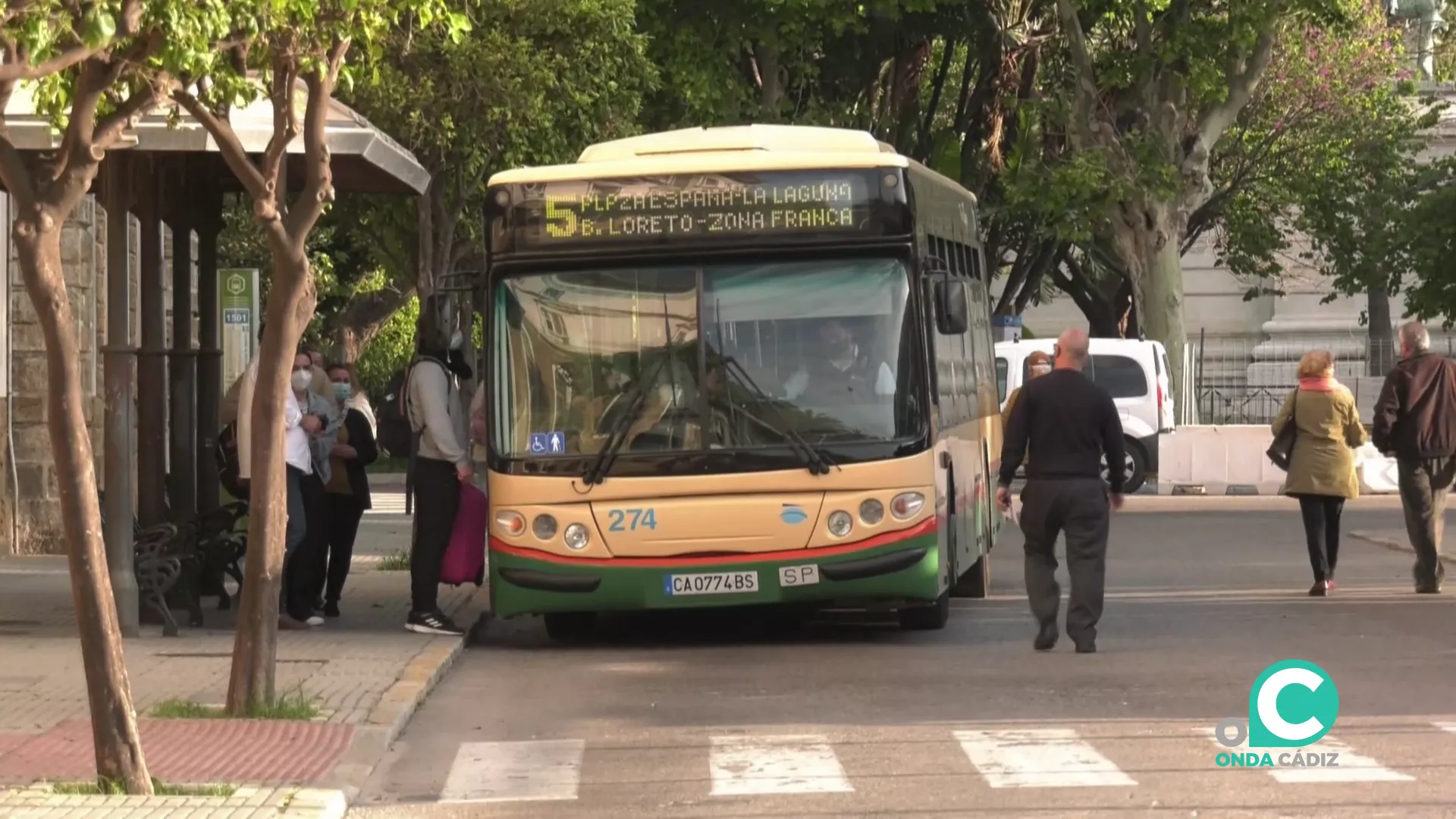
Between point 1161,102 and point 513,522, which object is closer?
point 513,522

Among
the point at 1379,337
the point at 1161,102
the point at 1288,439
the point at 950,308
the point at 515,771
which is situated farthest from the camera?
the point at 1379,337

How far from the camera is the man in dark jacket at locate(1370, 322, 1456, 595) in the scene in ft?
52.7

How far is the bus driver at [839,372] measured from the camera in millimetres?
13203

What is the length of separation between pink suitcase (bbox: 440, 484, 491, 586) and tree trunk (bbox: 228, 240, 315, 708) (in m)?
4.13

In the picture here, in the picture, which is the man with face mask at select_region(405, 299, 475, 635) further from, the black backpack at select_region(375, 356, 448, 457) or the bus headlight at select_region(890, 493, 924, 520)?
the bus headlight at select_region(890, 493, 924, 520)

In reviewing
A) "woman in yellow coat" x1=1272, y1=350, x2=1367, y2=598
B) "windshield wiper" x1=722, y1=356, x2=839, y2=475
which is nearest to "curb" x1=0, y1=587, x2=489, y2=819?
"windshield wiper" x1=722, y1=356, x2=839, y2=475

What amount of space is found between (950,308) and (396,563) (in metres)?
7.96

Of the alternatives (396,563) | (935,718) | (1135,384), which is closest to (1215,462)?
(1135,384)

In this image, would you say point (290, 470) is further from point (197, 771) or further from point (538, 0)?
point (538, 0)

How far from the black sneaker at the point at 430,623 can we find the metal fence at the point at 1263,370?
78.4 ft

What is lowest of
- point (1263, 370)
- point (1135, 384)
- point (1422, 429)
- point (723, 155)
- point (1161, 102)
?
point (1422, 429)

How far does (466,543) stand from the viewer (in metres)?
14.6

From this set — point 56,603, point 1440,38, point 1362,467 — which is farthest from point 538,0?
point 1440,38

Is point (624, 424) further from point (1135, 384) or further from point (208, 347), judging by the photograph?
point (1135, 384)
